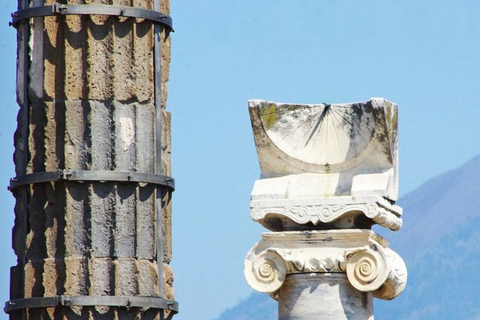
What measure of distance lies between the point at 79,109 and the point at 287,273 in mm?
2433

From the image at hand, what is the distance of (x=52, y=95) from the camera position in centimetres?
1393

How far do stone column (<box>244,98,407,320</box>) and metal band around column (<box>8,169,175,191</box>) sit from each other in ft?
3.26

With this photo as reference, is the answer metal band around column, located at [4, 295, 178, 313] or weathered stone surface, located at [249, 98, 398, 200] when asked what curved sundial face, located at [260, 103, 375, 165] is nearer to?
weathered stone surface, located at [249, 98, 398, 200]

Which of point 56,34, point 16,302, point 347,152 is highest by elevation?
point 56,34

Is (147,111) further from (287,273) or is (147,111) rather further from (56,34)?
(287,273)

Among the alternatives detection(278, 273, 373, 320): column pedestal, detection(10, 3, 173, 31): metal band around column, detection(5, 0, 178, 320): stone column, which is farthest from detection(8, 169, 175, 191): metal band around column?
detection(278, 273, 373, 320): column pedestal

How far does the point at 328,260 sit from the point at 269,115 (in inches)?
61.0

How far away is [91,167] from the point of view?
44.9ft

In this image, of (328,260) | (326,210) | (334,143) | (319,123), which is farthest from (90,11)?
(328,260)

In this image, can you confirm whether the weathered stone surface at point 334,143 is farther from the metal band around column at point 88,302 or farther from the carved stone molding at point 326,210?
the metal band around column at point 88,302

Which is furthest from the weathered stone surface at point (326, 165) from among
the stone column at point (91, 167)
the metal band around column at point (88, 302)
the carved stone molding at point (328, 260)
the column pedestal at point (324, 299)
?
the metal band around column at point (88, 302)

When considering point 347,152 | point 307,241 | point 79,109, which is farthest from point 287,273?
point 79,109

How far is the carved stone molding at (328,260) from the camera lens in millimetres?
13734

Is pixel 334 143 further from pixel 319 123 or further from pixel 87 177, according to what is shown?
pixel 87 177
